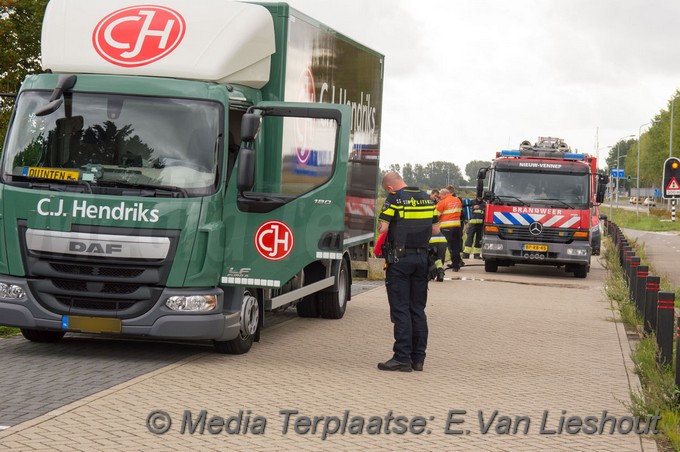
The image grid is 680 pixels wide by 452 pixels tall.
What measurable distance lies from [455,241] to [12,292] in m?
15.1

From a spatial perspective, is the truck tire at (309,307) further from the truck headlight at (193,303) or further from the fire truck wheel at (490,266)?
the fire truck wheel at (490,266)

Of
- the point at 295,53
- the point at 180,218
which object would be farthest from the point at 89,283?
the point at 295,53

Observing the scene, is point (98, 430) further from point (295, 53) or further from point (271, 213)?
point (295, 53)

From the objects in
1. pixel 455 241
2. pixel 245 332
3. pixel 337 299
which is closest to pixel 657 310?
pixel 245 332

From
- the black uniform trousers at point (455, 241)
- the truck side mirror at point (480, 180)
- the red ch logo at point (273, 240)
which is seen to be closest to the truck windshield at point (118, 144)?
the red ch logo at point (273, 240)

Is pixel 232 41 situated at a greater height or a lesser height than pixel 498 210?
greater

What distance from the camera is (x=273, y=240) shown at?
1088 centimetres

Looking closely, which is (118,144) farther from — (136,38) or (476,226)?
(476,226)

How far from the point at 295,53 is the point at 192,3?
1.38 m

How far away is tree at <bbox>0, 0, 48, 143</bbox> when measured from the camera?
1057 inches

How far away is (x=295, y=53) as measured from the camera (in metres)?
11.8

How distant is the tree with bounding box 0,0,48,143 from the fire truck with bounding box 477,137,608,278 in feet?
37.5

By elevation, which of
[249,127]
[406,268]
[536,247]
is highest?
[249,127]

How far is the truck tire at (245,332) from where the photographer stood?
1091 cm
